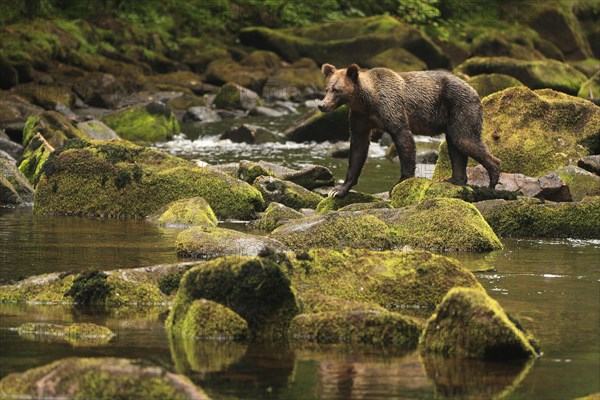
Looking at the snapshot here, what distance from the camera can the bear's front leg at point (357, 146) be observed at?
16328 millimetres

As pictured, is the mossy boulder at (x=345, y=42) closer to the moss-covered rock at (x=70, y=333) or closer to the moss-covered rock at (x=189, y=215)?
the moss-covered rock at (x=189, y=215)

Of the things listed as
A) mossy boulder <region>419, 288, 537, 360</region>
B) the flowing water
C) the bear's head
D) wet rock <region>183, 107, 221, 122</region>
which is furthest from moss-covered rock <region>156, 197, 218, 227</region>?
wet rock <region>183, 107, 221, 122</region>

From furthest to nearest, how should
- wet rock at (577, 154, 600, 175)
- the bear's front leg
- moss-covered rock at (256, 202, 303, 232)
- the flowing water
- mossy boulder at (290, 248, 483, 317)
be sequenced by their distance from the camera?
wet rock at (577, 154, 600, 175) < the bear's front leg < moss-covered rock at (256, 202, 303, 232) < mossy boulder at (290, 248, 483, 317) < the flowing water

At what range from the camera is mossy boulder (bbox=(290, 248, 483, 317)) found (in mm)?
10227

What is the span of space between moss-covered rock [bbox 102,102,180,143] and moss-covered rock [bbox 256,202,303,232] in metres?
14.8

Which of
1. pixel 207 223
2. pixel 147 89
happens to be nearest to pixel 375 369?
pixel 207 223

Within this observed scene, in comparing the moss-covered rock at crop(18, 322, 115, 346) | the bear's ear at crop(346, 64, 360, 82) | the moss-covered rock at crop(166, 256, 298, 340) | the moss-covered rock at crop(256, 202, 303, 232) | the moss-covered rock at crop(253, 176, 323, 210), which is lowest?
the moss-covered rock at crop(253, 176, 323, 210)

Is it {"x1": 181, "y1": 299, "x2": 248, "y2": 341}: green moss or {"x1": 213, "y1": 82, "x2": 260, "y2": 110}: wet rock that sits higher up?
{"x1": 181, "y1": 299, "x2": 248, "y2": 341}: green moss

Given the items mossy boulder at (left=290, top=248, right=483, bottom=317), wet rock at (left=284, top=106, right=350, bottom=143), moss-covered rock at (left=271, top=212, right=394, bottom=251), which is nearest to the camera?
mossy boulder at (left=290, top=248, right=483, bottom=317)

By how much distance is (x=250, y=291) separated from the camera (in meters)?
9.02

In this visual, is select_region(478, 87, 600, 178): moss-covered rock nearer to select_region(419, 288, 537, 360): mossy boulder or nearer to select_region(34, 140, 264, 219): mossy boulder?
select_region(34, 140, 264, 219): mossy boulder

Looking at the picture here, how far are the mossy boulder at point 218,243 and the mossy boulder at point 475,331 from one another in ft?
13.6

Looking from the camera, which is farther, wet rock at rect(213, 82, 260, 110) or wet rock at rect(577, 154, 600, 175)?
wet rock at rect(213, 82, 260, 110)

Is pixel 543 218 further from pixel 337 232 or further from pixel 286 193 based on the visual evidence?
pixel 286 193
